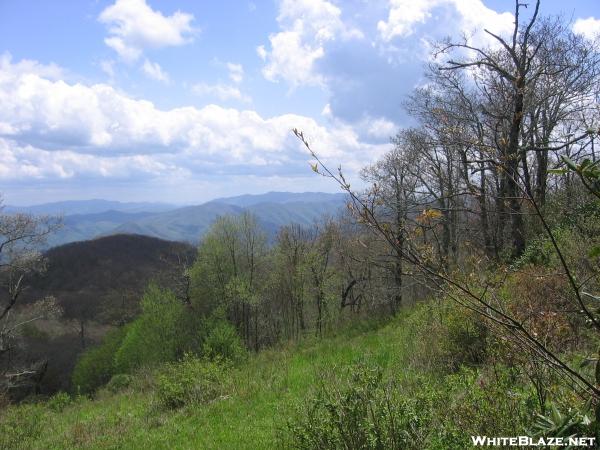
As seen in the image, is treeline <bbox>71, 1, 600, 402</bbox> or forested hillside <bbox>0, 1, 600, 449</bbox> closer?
forested hillside <bbox>0, 1, 600, 449</bbox>

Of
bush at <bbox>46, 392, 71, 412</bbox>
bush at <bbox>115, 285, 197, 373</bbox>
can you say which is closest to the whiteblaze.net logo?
bush at <bbox>46, 392, 71, 412</bbox>

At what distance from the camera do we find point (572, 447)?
2.24m

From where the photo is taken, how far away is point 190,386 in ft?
35.1

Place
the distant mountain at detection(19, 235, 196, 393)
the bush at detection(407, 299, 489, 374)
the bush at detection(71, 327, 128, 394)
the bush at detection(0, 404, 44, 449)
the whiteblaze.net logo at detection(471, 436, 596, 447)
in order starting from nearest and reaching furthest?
the whiteblaze.net logo at detection(471, 436, 596, 447) < the bush at detection(407, 299, 489, 374) < the bush at detection(0, 404, 44, 449) < the bush at detection(71, 327, 128, 394) < the distant mountain at detection(19, 235, 196, 393)

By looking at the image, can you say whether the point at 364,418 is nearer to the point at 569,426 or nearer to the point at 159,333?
the point at 569,426

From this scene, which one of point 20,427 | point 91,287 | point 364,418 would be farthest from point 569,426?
point 91,287

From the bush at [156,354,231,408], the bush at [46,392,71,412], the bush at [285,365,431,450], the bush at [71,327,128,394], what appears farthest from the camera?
the bush at [71,327,128,394]

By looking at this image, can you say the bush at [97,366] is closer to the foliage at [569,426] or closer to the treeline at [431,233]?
the treeline at [431,233]

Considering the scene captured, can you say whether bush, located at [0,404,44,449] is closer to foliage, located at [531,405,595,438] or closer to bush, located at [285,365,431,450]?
bush, located at [285,365,431,450]

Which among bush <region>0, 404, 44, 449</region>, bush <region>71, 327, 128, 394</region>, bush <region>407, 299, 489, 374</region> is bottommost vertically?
bush <region>71, 327, 128, 394</region>

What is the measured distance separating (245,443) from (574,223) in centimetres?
811

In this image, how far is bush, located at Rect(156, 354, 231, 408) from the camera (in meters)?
10.4

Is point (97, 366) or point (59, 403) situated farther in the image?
point (97, 366)

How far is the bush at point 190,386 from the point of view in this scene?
10.4 m
